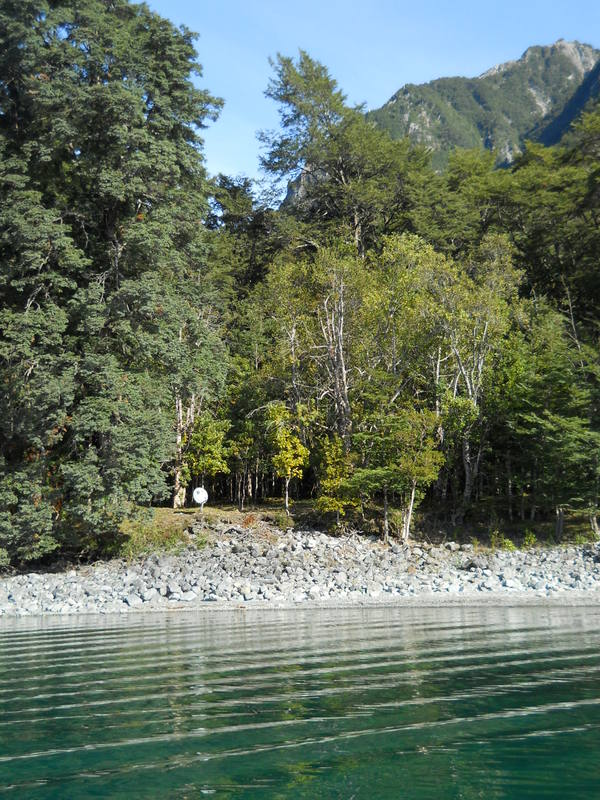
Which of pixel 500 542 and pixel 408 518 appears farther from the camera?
pixel 408 518

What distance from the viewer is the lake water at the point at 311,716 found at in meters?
4.18

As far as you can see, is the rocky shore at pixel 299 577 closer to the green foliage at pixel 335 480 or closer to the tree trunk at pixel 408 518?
the tree trunk at pixel 408 518

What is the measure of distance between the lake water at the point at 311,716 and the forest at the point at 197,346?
12951 millimetres

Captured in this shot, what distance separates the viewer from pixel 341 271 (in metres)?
28.6

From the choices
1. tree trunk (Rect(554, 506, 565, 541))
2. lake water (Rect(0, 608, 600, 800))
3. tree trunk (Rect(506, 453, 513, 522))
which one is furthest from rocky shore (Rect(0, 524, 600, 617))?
lake water (Rect(0, 608, 600, 800))

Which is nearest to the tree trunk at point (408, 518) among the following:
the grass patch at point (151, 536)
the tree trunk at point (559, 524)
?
the tree trunk at point (559, 524)

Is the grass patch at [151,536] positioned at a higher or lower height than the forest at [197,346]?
lower

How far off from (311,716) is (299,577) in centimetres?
1413

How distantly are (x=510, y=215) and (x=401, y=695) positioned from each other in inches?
1623

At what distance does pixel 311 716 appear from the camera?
5.75 meters

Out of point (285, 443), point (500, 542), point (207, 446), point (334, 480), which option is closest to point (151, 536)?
point (285, 443)

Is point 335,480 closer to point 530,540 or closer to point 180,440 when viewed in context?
point 530,540

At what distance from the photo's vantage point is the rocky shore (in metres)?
17.0

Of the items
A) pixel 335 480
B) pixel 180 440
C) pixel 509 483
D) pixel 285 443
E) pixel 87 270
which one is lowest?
pixel 509 483
